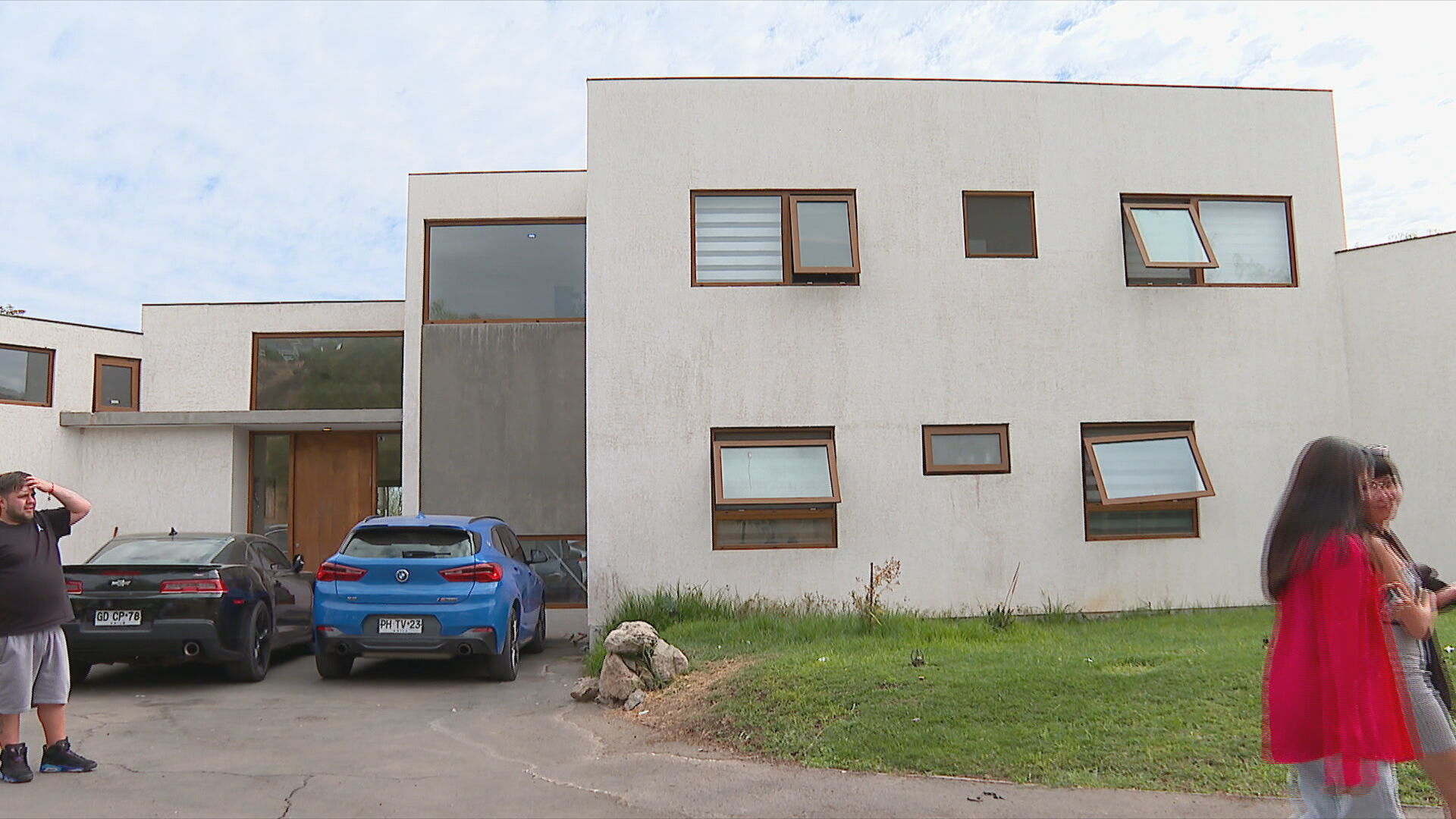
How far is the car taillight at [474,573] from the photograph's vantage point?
10.4 m

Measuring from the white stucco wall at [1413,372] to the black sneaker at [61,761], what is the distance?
42.4 ft

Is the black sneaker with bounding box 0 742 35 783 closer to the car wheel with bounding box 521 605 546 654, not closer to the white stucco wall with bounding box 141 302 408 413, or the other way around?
the car wheel with bounding box 521 605 546 654

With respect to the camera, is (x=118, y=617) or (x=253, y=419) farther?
(x=253, y=419)

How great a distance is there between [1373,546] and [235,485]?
15.8 m

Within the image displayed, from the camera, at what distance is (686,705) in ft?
28.2

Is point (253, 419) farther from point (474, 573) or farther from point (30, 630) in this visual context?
point (30, 630)

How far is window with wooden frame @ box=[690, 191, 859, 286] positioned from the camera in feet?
41.6

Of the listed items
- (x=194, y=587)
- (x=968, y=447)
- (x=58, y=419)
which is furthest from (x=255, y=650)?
(x=58, y=419)

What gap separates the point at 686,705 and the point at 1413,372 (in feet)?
31.2

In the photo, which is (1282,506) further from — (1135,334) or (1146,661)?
(1135,334)

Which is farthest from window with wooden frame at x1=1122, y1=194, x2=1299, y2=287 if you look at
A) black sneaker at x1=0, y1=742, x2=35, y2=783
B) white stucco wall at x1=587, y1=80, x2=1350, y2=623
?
black sneaker at x1=0, y1=742, x2=35, y2=783

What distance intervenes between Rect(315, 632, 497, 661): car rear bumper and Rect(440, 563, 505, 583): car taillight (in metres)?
0.50

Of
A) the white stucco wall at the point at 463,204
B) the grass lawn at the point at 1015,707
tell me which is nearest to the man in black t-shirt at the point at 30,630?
the grass lawn at the point at 1015,707

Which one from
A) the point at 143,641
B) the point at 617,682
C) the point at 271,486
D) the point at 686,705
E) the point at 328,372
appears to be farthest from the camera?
the point at 271,486
